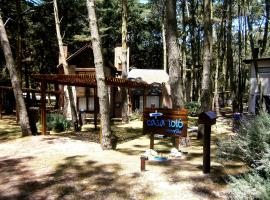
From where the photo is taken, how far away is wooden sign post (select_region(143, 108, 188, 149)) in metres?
9.84

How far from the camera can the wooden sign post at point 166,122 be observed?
9844 mm

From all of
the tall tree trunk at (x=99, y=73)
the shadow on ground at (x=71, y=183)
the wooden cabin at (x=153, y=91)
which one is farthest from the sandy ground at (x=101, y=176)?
the wooden cabin at (x=153, y=91)

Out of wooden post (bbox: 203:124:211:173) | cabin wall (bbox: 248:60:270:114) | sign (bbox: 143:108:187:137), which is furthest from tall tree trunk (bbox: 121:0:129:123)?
wooden post (bbox: 203:124:211:173)

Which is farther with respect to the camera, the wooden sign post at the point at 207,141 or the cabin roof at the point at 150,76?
the cabin roof at the point at 150,76

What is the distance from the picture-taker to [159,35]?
52.2 m

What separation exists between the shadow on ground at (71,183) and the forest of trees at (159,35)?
15.3 feet

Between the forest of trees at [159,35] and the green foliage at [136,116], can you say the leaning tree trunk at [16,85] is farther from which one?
the green foliage at [136,116]

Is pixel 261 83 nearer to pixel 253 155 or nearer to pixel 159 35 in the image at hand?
pixel 253 155

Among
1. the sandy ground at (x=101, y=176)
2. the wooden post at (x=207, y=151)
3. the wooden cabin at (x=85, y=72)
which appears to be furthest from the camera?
the wooden cabin at (x=85, y=72)

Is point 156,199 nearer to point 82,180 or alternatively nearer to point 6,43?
point 82,180

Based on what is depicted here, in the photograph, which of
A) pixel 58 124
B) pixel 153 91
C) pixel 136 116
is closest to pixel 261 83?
pixel 136 116

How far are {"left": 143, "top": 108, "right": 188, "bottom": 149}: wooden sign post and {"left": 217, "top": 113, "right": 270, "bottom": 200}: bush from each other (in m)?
3.09

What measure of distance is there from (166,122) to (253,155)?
15.2 feet

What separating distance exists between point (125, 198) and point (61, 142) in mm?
6936
